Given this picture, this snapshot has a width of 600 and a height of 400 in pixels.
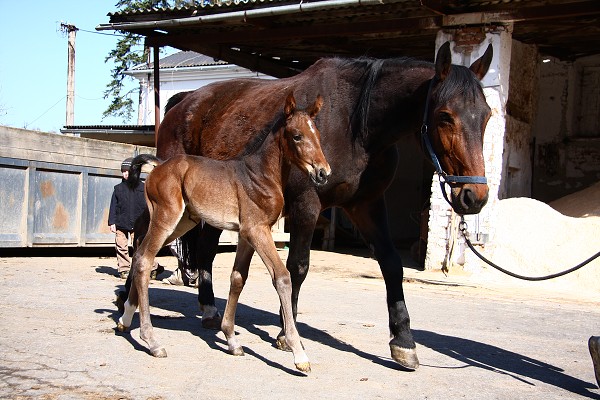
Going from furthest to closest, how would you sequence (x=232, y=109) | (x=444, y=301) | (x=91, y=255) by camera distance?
1. (x=91, y=255)
2. (x=444, y=301)
3. (x=232, y=109)

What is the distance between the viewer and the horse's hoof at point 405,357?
5508mm

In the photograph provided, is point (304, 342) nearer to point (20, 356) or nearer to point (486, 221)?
point (20, 356)

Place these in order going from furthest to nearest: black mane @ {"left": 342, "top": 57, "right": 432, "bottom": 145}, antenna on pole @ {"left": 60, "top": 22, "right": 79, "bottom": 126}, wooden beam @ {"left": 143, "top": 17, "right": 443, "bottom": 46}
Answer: antenna on pole @ {"left": 60, "top": 22, "right": 79, "bottom": 126}
wooden beam @ {"left": 143, "top": 17, "right": 443, "bottom": 46}
black mane @ {"left": 342, "top": 57, "right": 432, "bottom": 145}

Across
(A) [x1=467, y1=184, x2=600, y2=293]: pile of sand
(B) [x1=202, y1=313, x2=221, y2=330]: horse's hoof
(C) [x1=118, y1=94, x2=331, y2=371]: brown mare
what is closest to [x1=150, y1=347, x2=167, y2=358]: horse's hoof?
(C) [x1=118, y1=94, x2=331, y2=371]: brown mare

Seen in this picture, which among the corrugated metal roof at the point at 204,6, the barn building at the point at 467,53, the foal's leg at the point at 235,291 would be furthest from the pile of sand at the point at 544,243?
the foal's leg at the point at 235,291

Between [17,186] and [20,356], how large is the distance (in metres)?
7.77

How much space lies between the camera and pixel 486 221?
41.9ft

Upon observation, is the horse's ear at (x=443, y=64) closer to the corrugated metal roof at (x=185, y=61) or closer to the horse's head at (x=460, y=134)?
the horse's head at (x=460, y=134)

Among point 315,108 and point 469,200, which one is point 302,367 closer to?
point 469,200

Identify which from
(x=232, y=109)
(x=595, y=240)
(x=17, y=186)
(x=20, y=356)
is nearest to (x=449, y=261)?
(x=595, y=240)

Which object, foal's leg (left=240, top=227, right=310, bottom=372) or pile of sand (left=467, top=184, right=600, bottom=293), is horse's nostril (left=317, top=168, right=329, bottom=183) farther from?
A: pile of sand (left=467, top=184, right=600, bottom=293)

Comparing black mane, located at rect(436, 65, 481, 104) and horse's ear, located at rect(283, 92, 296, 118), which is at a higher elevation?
black mane, located at rect(436, 65, 481, 104)

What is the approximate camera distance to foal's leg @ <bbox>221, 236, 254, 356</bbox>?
5672 mm

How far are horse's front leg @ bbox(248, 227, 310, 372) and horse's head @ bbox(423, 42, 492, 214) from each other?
1415 millimetres
